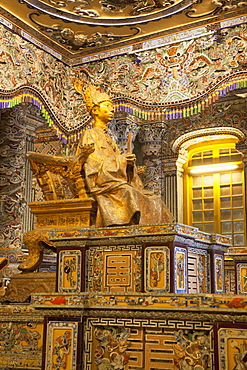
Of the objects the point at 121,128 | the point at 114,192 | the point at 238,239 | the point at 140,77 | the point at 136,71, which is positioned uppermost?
the point at 136,71

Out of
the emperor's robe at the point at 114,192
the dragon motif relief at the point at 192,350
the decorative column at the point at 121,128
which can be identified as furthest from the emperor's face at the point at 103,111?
the dragon motif relief at the point at 192,350

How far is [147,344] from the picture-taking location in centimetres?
409

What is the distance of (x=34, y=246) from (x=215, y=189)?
178 inches

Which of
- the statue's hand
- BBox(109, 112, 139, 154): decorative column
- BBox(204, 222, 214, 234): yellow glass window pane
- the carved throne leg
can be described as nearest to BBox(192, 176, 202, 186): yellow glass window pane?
BBox(204, 222, 214, 234): yellow glass window pane

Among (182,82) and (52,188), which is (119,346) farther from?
(182,82)

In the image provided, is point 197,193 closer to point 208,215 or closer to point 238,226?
point 208,215

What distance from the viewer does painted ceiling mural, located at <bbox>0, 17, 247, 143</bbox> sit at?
7996 mm

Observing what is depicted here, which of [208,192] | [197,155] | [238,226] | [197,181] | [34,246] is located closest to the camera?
[34,246]

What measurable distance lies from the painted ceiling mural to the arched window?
5.96 feet

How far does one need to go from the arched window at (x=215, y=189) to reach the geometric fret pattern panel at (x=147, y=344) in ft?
18.2

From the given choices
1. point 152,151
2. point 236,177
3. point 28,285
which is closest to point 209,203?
point 236,177

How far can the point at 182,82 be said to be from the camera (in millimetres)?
8375

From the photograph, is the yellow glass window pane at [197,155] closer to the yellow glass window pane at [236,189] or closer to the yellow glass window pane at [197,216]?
the yellow glass window pane at [236,189]

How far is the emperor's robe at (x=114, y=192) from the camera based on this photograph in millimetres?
5711
